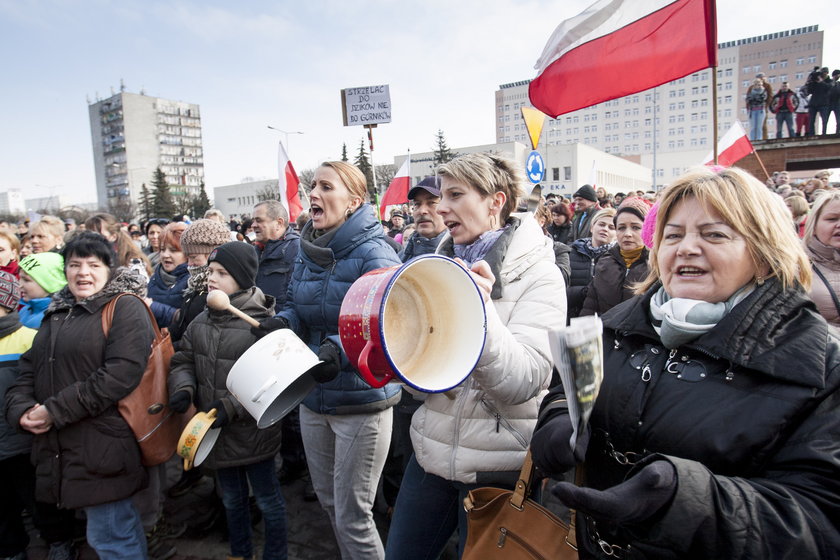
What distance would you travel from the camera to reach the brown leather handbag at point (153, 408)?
257 cm

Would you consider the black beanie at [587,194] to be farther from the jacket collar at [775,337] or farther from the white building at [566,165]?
the white building at [566,165]

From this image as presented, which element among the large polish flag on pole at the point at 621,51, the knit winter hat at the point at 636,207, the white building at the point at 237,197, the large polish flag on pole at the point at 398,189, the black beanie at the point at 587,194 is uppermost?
the white building at the point at 237,197

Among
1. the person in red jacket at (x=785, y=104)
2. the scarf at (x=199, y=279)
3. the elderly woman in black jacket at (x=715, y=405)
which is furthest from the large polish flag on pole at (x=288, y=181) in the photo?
the person in red jacket at (x=785, y=104)

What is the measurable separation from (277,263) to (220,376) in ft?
7.08

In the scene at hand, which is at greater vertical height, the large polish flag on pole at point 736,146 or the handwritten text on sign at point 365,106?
the handwritten text on sign at point 365,106

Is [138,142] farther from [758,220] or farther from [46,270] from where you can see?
[758,220]

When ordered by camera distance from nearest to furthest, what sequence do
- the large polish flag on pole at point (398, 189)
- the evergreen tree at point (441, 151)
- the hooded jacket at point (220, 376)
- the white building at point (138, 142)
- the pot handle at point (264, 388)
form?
1. the pot handle at point (264, 388)
2. the hooded jacket at point (220, 376)
3. the large polish flag on pole at point (398, 189)
4. the evergreen tree at point (441, 151)
5. the white building at point (138, 142)

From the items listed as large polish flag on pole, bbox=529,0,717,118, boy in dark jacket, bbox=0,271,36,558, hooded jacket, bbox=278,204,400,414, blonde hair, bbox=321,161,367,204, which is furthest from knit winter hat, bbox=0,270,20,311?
large polish flag on pole, bbox=529,0,717,118

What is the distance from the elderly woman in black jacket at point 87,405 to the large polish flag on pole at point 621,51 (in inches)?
139

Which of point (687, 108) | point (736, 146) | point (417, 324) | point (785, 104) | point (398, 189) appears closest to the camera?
point (417, 324)

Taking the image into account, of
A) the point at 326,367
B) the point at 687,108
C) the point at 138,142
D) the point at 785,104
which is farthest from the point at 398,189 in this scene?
the point at 138,142

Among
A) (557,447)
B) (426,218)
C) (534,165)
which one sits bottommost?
(557,447)

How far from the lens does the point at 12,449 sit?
2818 millimetres

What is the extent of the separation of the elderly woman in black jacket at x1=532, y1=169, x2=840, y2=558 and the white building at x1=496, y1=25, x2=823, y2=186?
81.2m
